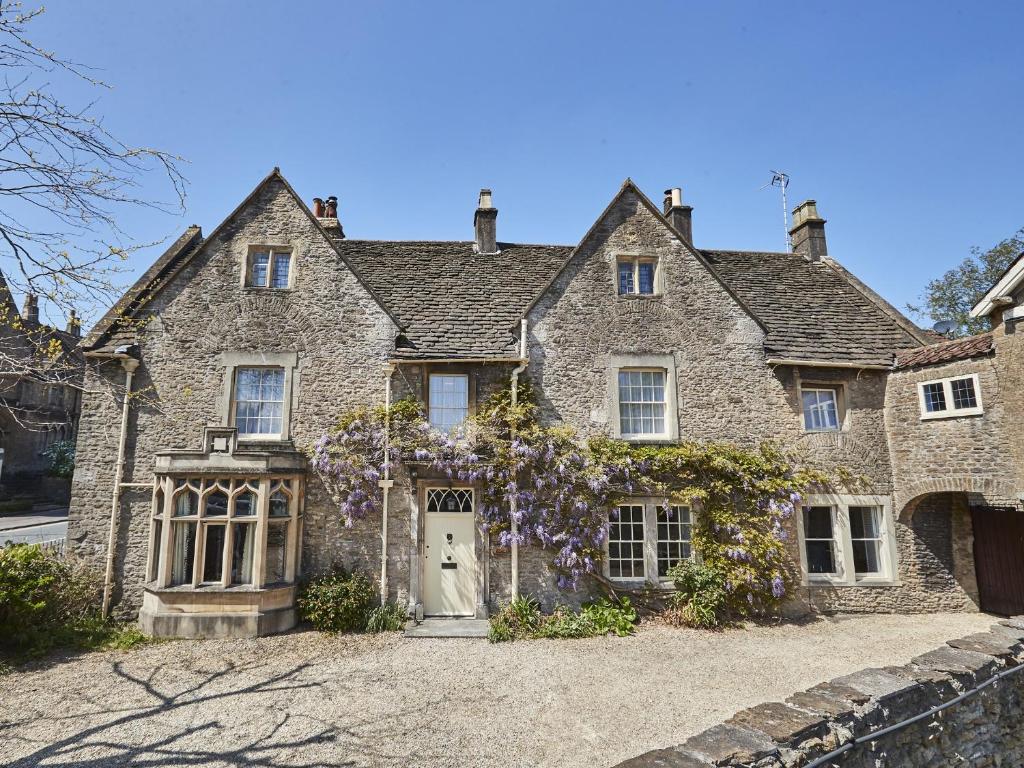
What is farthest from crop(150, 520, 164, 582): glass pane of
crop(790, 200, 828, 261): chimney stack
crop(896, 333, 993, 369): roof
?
crop(790, 200, 828, 261): chimney stack

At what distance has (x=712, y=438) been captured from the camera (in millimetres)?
12656

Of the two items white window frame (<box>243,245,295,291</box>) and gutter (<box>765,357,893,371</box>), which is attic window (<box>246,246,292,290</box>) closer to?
white window frame (<box>243,245,295,291</box>)

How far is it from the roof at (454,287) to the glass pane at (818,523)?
7.61 meters

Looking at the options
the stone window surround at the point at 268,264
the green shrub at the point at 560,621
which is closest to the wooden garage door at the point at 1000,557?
the green shrub at the point at 560,621

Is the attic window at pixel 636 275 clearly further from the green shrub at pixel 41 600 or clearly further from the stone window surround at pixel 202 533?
the green shrub at pixel 41 600

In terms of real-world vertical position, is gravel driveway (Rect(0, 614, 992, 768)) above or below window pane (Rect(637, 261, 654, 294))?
below

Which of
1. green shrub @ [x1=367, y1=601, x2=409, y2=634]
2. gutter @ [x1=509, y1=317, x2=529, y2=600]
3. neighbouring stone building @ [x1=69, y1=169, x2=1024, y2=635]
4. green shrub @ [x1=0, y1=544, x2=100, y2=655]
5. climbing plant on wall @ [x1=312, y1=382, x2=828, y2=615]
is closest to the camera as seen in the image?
green shrub @ [x1=0, y1=544, x2=100, y2=655]

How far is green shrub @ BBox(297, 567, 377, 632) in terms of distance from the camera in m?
10.8

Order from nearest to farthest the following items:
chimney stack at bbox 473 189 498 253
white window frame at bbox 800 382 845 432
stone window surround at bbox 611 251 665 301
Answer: white window frame at bbox 800 382 845 432 → stone window surround at bbox 611 251 665 301 → chimney stack at bbox 473 189 498 253

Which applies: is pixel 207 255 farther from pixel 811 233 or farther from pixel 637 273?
pixel 811 233

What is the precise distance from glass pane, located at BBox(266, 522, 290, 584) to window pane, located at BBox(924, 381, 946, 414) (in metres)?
13.9

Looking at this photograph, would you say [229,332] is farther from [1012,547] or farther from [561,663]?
[1012,547]

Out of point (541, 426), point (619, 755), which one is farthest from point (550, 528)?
point (619, 755)

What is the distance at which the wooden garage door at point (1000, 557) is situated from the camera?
11.9 meters
